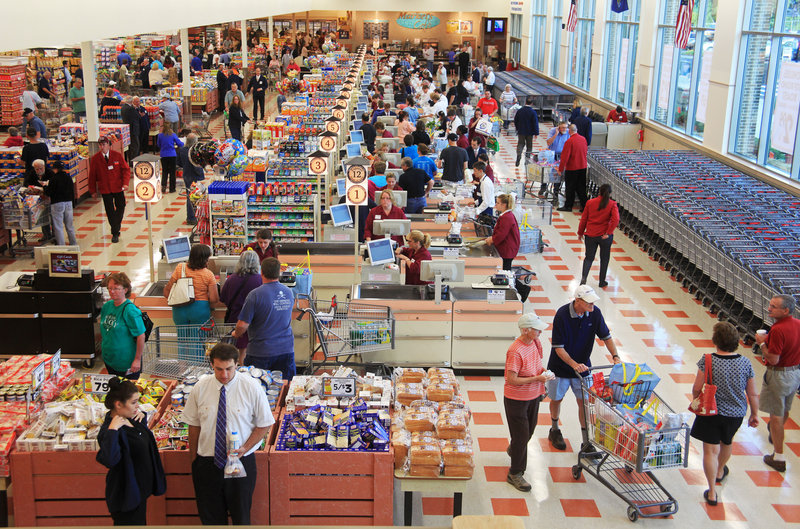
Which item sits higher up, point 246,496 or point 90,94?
point 90,94

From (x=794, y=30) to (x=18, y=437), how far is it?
13105mm

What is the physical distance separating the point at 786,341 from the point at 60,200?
10155mm

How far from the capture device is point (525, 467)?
7.12 metres

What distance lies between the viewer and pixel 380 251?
9789 mm

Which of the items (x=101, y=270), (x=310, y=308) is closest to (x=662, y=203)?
(x=310, y=308)

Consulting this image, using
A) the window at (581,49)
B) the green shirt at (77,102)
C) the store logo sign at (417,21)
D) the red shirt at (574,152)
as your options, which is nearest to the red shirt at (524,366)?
the red shirt at (574,152)

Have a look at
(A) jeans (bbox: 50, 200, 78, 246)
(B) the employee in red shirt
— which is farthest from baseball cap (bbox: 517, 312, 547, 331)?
(B) the employee in red shirt

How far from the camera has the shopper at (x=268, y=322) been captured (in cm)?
740

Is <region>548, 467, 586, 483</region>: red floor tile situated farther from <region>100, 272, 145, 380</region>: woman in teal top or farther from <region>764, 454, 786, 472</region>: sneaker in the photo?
<region>100, 272, 145, 380</region>: woman in teal top

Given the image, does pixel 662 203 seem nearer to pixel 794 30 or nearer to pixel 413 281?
pixel 794 30

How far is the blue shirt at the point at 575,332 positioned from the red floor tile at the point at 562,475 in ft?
2.72

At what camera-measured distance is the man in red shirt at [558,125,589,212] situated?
621 inches

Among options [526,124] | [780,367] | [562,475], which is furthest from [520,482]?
[526,124]

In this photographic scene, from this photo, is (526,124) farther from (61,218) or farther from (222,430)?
(222,430)
